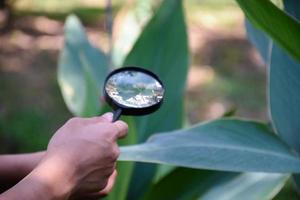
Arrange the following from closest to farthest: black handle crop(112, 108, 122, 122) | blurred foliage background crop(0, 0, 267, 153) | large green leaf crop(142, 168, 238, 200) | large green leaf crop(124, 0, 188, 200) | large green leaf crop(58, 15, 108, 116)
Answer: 1. black handle crop(112, 108, 122, 122)
2. large green leaf crop(142, 168, 238, 200)
3. large green leaf crop(124, 0, 188, 200)
4. large green leaf crop(58, 15, 108, 116)
5. blurred foliage background crop(0, 0, 267, 153)

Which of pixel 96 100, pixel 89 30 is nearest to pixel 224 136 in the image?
pixel 96 100

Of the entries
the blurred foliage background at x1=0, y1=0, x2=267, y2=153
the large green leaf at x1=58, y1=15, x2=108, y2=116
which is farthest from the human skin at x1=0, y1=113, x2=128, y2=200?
the blurred foliage background at x1=0, y1=0, x2=267, y2=153

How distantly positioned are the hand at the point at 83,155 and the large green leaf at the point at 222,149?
0.59 feet

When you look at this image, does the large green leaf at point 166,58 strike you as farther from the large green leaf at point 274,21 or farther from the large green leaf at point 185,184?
the large green leaf at point 274,21

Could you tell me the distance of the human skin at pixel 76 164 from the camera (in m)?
0.57

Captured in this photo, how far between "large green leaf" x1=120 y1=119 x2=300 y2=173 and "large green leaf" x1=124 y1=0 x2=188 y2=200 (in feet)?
0.75

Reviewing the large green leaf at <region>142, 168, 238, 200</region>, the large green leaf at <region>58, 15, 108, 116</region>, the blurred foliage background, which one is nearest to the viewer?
the large green leaf at <region>142, 168, 238, 200</region>

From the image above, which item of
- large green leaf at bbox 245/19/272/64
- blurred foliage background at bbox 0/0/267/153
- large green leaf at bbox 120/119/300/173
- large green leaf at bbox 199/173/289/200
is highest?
large green leaf at bbox 245/19/272/64

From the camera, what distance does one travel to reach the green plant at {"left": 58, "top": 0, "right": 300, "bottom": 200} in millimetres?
804

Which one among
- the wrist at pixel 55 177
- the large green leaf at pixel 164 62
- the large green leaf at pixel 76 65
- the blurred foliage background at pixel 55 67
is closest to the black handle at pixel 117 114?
the wrist at pixel 55 177

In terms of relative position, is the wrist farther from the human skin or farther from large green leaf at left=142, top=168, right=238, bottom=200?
large green leaf at left=142, top=168, right=238, bottom=200

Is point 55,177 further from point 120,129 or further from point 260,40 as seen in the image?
point 260,40

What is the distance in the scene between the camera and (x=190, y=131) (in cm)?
89

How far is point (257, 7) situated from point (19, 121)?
207 cm
